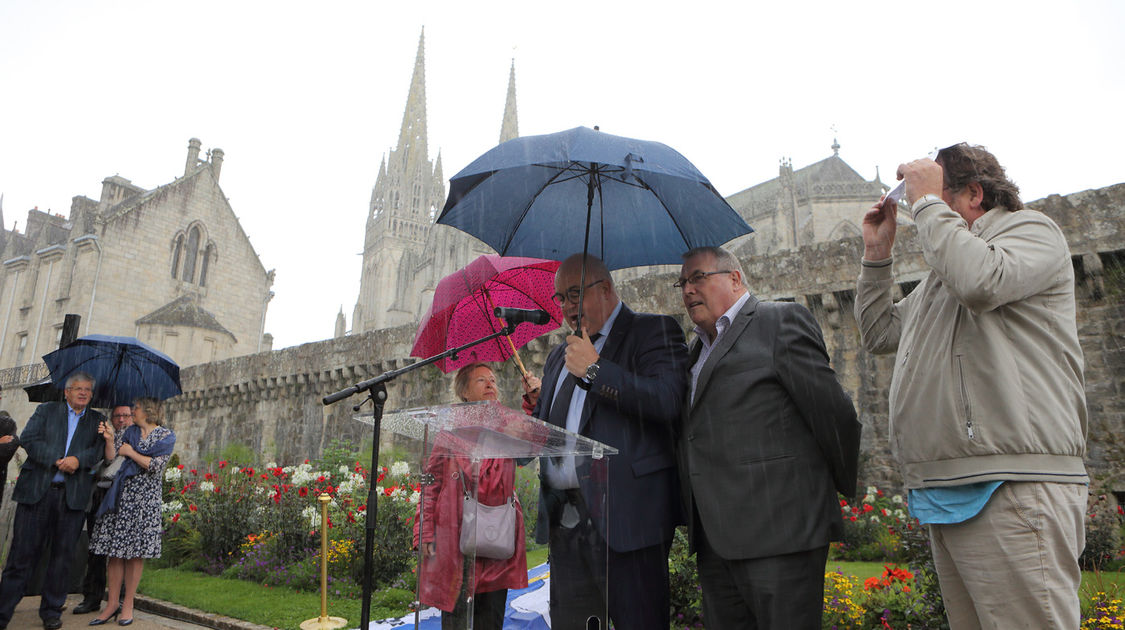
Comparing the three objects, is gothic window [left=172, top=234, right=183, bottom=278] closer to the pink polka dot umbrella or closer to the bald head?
the pink polka dot umbrella

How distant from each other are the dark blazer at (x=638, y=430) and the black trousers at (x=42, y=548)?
5077 millimetres

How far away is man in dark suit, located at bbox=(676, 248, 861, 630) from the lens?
2166 millimetres

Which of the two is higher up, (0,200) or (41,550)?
(0,200)

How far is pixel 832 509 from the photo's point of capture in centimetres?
225

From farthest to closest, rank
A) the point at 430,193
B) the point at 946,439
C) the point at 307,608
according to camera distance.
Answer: the point at 430,193, the point at 307,608, the point at 946,439

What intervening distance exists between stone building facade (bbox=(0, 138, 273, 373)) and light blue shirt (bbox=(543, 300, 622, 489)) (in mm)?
26152

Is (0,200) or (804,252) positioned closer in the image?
(804,252)

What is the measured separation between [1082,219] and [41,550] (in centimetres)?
1159

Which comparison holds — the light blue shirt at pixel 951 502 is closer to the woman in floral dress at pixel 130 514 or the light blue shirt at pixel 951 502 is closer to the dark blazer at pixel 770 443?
the dark blazer at pixel 770 443

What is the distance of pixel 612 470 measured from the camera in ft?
8.06

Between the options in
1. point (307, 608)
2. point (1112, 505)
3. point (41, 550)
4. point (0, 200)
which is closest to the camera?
point (41, 550)

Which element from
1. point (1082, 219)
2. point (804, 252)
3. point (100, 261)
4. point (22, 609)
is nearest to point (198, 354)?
point (100, 261)

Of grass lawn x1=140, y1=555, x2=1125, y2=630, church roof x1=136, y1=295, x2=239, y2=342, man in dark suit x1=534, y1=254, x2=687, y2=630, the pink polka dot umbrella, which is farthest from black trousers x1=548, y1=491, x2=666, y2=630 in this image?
church roof x1=136, y1=295, x2=239, y2=342

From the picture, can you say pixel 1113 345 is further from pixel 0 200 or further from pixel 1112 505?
pixel 0 200
